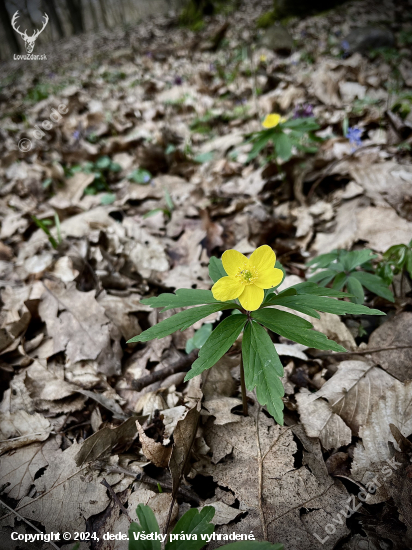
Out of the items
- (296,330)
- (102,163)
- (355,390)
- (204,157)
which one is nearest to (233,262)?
(296,330)

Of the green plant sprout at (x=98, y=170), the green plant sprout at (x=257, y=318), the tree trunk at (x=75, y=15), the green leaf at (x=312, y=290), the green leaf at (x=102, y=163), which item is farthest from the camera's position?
the tree trunk at (x=75, y=15)

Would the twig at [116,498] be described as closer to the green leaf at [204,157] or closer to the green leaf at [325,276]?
the green leaf at [325,276]

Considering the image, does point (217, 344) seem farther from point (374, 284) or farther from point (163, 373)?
point (374, 284)

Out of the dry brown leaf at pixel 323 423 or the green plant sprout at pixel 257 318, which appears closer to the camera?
the green plant sprout at pixel 257 318

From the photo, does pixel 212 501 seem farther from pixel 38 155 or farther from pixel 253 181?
pixel 38 155

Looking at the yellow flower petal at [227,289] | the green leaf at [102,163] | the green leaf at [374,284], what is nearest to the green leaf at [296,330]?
the yellow flower petal at [227,289]

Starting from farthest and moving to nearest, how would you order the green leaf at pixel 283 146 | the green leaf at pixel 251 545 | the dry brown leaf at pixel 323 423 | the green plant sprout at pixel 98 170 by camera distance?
the green plant sprout at pixel 98 170 → the green leaf at pixel 283 146 → the dry brown leaf at pixel 323 423 → the green leaf at pixel 251 545

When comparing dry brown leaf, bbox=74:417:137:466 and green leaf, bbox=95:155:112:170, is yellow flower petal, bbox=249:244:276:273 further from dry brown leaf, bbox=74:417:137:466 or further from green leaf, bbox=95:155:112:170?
green leaf, bbox=95:155:112:170
